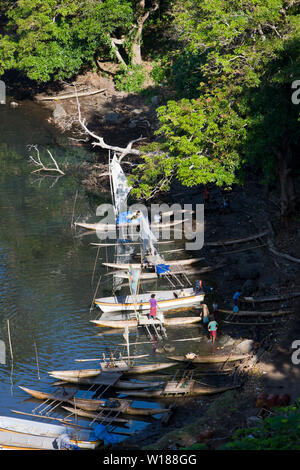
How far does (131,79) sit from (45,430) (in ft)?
137

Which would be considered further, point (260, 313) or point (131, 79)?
point (131, 79)

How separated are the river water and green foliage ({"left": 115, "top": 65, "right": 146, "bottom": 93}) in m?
8.30

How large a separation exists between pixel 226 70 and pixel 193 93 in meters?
9.25

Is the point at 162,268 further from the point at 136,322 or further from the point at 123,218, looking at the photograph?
the point at 123,218

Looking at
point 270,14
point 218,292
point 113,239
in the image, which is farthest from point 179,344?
point 270,14

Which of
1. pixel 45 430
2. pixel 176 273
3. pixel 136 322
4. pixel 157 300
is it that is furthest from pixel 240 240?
pixel 45 430

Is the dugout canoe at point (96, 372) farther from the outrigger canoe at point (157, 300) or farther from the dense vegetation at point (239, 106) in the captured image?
the dense vegetation at point (239, 106)

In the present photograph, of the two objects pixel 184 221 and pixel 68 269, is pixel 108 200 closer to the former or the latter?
pixel 184 221

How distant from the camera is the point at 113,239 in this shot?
1470 inches

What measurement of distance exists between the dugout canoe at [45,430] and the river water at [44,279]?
1416mm

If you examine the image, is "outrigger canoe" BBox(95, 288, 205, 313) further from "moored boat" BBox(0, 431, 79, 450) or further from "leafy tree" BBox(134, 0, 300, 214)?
"moored boat" BBox(0, 431, 79, 450)

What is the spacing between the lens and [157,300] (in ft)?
93.7

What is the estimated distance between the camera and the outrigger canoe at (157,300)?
28344 mm

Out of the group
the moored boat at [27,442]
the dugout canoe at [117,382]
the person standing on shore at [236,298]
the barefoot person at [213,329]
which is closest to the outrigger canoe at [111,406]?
the dugout canoe at [117,382]
